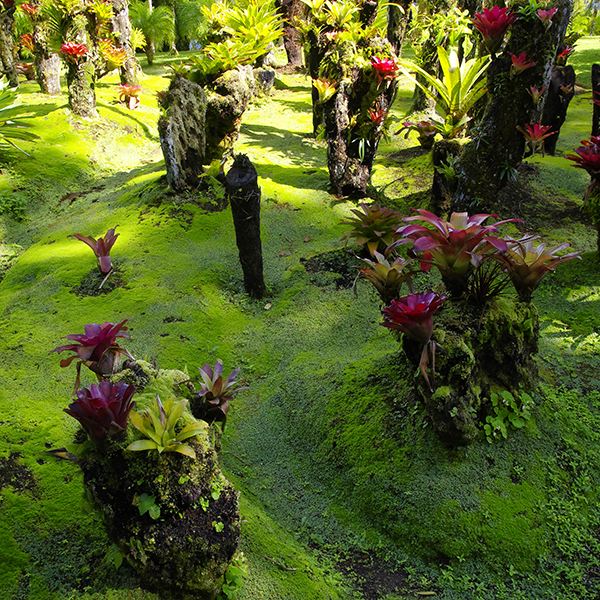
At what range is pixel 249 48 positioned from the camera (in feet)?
25.0

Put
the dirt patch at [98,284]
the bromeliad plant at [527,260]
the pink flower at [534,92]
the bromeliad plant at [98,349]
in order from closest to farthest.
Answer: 1. the bromeliad plant at [98,349]
2. the bromeliad plant at [527,260]
3. the pink flower at [534,92]
4. the dirt patch at [98,284]

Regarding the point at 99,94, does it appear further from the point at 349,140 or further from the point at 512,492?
the point at 512,492

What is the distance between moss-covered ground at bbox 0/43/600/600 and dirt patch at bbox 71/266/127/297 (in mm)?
50

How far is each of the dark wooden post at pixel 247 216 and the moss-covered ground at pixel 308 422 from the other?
0.28m

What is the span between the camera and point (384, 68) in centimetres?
606

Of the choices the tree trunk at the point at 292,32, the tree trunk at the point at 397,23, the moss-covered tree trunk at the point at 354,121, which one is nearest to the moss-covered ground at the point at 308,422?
the moss-covered tree trunk at the point at 354,121

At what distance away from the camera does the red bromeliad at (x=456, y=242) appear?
7.86 ft

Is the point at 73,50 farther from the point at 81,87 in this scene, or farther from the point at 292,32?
the point at 292,32

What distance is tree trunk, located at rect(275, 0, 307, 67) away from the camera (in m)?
14.0

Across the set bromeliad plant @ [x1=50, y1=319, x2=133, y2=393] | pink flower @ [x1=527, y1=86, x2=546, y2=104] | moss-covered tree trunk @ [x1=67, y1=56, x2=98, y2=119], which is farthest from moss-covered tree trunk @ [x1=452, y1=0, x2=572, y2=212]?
moss-covered tree trunk @ [x1=67, y1=56, x2=98, y2=119]

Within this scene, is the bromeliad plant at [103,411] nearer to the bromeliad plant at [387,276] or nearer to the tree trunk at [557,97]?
the bromeliad plant at [387,276]

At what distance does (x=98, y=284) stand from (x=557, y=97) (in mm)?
7184

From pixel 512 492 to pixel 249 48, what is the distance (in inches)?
307

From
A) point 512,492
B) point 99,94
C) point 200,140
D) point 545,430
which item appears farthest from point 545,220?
point 99,94
